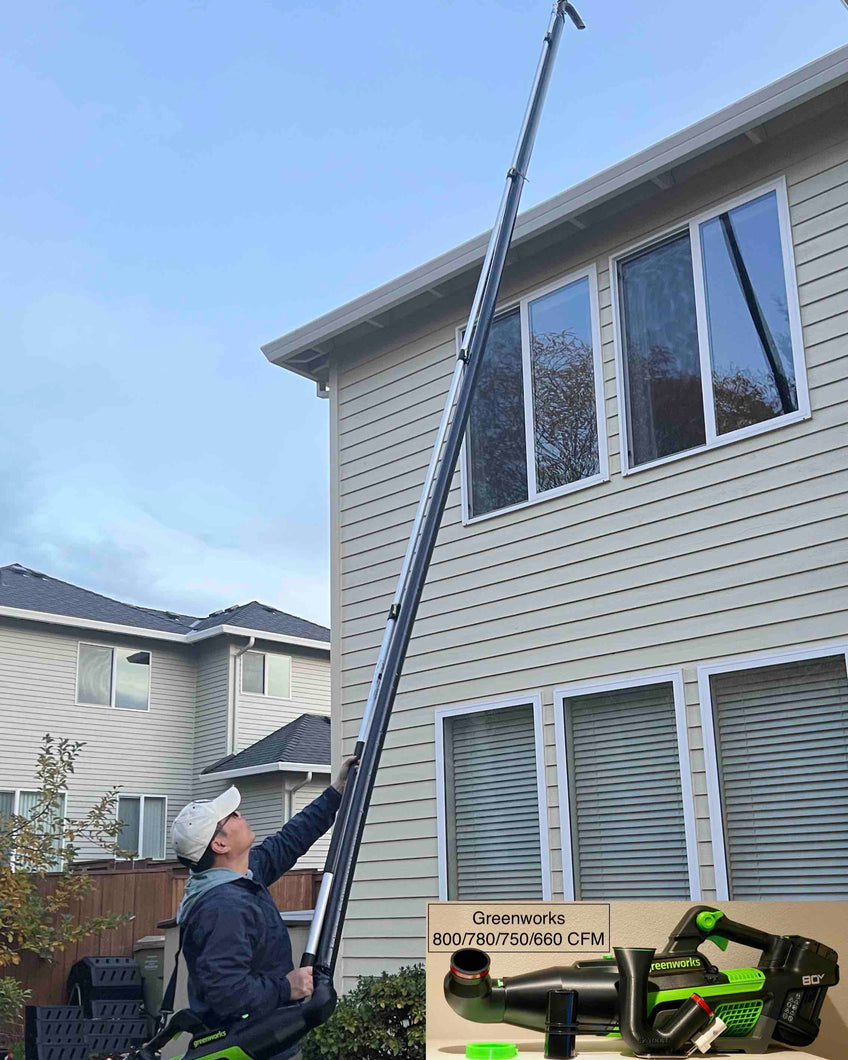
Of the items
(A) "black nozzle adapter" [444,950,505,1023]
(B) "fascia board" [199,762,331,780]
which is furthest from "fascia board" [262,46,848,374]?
(B) "fascia board" [199,762,331,780]

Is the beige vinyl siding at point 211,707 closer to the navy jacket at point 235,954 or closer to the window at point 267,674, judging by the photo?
the window at point 267,674

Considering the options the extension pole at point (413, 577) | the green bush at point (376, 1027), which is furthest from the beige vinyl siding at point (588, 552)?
the extension pole at point (413, 577)

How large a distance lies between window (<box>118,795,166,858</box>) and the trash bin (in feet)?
30.9

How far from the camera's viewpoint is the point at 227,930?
130 inches

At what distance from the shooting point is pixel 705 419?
6582 millimetres

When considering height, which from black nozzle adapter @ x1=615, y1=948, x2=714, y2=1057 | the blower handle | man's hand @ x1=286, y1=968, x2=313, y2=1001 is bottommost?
man's hand @ x1=286, y1=968, x2=313, y2=1001

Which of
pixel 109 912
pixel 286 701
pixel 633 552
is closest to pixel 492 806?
pixel 633 552

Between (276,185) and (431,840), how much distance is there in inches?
1003

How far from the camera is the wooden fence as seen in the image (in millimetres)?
9180

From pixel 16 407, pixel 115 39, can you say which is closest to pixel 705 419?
pixel 115 39

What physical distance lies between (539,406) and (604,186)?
56.2 inches

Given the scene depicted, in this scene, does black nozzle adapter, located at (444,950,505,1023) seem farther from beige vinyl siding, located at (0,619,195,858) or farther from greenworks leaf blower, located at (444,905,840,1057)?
beige vinyl siding, located at (0,619,195,858)

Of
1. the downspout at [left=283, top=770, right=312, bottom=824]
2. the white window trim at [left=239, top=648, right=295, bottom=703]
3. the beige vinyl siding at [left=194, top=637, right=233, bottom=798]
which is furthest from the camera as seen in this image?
the white window trim at [left=239, top=648, right=295, bottom=703]

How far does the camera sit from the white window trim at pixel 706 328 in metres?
6.18
